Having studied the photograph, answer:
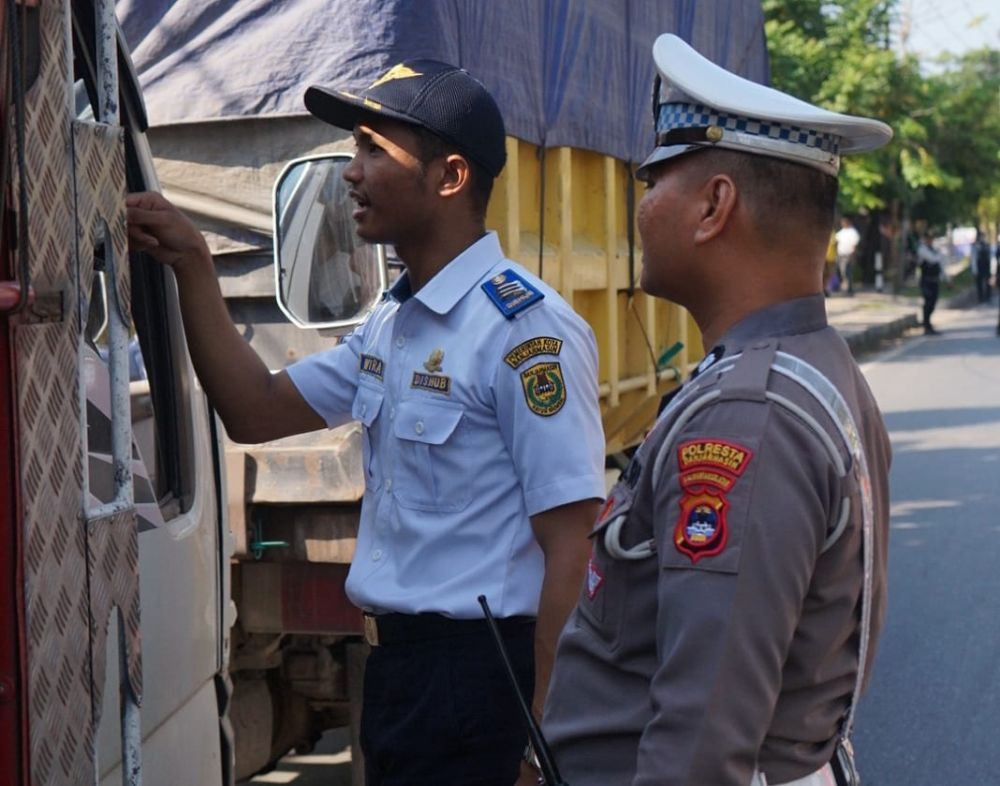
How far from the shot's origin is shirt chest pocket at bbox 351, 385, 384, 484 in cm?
267

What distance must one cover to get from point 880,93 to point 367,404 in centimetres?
2315

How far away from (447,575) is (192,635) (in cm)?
51

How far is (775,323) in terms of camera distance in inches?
69.8

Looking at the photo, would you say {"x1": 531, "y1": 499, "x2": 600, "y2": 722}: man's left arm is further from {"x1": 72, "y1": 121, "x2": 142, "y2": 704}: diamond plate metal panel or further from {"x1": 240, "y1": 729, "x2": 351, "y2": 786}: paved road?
{"x1": 240, "y1": 729, "x2": 351, "y2": 786}: paved road

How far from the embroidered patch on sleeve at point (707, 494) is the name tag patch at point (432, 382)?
37.7 inches

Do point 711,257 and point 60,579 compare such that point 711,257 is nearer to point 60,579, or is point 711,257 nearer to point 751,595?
point 751,595

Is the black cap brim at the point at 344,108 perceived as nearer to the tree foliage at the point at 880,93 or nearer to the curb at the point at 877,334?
the tree foliage at the point at 880,93

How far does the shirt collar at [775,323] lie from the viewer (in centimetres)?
177

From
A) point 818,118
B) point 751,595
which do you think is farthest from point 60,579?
point 818,118

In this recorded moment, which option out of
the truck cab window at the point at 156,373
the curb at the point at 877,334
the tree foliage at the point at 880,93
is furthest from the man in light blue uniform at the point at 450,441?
the curb at the point at 877,334

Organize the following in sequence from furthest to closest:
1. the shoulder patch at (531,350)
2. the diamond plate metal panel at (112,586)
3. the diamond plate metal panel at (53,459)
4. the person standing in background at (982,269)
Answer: the person standing in background at (982,269) < the shoulder patch at (531,350) < the diamond plate metal panel at (112,586) < the diamond plate metal panel at (53,459)

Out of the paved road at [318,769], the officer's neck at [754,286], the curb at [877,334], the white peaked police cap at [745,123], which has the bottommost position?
the curb at [877,334]

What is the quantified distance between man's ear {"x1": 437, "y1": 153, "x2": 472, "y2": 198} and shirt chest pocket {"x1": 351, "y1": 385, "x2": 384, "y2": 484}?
1.17 feet

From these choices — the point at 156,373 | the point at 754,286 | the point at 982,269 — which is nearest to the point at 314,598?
the point at 156,373
